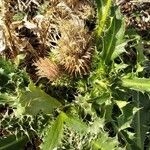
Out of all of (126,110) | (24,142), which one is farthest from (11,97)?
(126,110)

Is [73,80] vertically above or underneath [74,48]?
underneath

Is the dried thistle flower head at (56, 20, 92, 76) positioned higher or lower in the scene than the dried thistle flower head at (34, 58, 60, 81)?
higher

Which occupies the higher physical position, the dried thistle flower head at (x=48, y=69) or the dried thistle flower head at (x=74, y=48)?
the dried thistle flower head at (x=74, y=48)

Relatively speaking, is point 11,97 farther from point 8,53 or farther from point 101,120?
point 101,120
